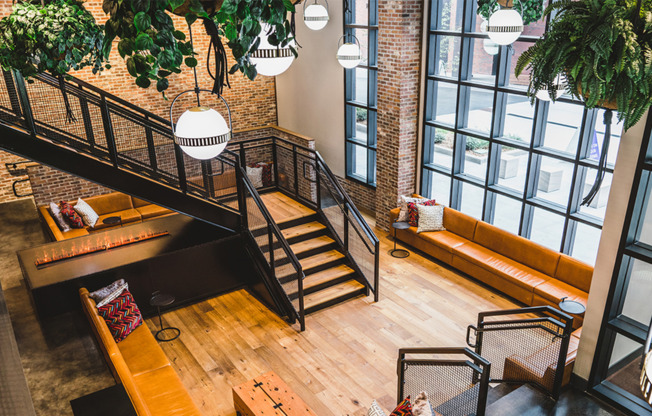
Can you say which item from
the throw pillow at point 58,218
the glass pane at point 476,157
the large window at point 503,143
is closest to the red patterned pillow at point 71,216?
the throw pillow at point 58,218

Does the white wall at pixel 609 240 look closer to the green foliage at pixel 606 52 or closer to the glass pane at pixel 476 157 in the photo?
the green foliage at pixel 606 52

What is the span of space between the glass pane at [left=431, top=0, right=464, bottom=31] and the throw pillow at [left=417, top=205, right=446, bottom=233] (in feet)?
9.26

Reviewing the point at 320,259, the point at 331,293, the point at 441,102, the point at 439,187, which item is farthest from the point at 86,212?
the point at 441,102

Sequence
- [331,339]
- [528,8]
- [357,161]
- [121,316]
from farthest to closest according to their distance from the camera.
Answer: [357,161], [331,339], [528,8], [121,316]

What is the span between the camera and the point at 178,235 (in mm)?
7484

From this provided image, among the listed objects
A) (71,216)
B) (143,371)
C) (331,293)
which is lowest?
(331,293)

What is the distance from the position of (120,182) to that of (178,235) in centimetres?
141

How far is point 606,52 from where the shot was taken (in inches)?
125

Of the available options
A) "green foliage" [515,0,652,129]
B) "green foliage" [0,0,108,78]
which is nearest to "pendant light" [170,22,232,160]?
"green foliage" [0,0,108,78]

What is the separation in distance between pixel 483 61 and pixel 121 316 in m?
6.09

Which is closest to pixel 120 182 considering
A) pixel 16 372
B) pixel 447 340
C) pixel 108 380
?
pixel 108 380

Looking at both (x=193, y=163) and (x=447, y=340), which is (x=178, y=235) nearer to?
(x=193, y=163)

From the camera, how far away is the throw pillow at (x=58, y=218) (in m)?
8.60

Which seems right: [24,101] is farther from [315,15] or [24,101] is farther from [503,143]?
[503,143]
